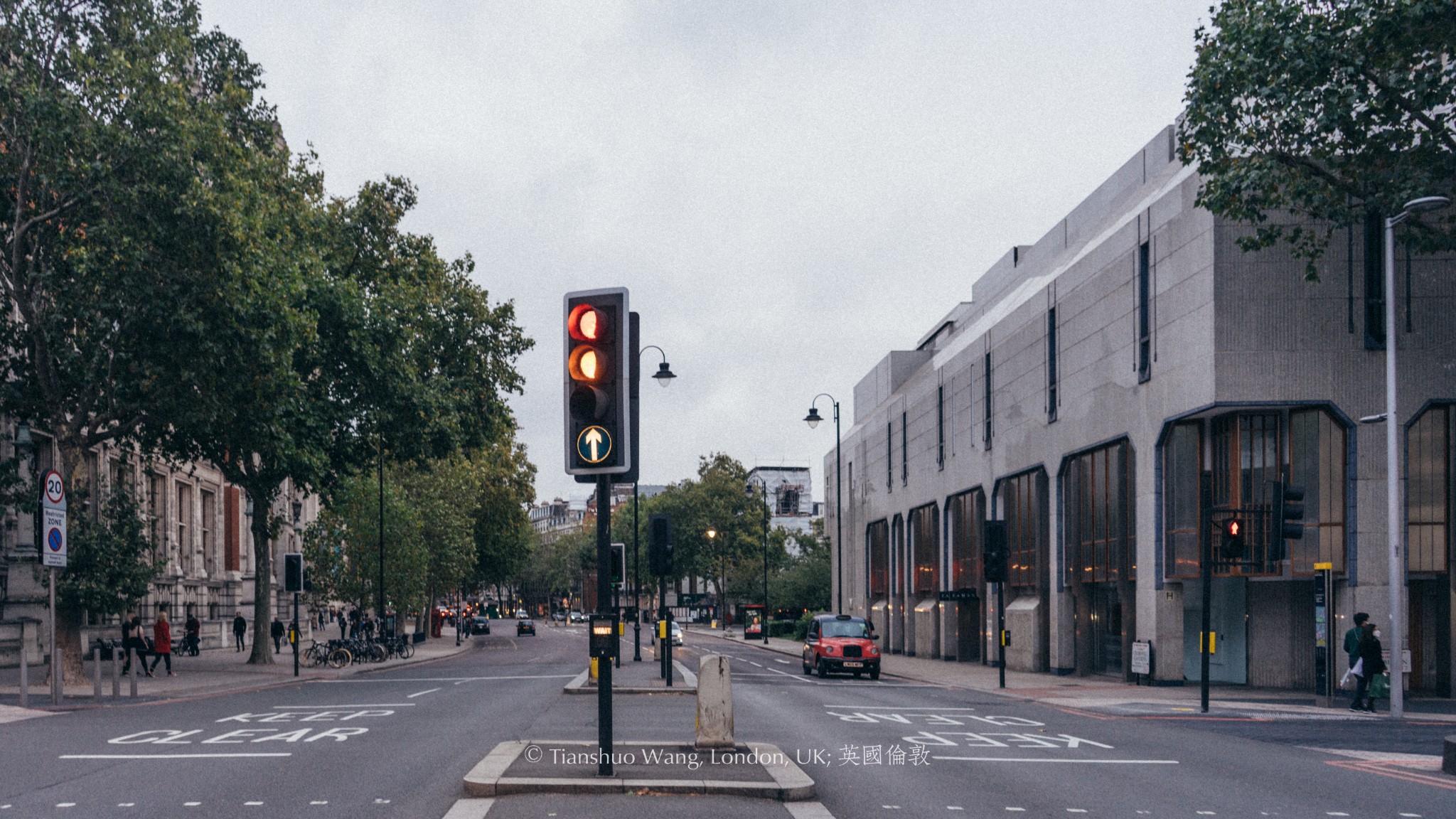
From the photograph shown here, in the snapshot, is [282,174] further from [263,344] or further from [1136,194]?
[1136,194]

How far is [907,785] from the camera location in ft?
39.5

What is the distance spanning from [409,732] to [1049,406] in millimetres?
25915

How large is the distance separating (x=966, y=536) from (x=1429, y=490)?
2189 cm

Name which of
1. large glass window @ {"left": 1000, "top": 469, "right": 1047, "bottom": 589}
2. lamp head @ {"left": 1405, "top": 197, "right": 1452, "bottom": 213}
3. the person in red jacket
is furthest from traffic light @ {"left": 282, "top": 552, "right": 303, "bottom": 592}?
lamp head @ {"left": 1405, "top": 197, "right": 1452, "bottom": 213}

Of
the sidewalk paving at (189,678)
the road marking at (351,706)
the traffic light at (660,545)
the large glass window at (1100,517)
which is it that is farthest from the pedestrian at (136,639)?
the large glass window at (1100,517)

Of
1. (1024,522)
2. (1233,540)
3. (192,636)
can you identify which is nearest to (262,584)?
(192,636)

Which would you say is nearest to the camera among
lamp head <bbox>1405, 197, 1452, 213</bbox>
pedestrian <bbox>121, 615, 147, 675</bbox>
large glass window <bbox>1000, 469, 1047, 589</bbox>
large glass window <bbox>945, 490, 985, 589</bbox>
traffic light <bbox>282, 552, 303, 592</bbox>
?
lamp head <bbox>1405, 197, 1452, 213</bbox>

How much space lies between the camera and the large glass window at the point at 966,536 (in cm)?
4619

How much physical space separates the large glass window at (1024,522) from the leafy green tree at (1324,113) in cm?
1409

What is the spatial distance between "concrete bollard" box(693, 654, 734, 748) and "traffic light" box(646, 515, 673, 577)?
14087 millimetres

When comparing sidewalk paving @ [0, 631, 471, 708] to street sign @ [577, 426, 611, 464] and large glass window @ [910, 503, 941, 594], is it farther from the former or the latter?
large glass window @ [910, 503, 941, 594]

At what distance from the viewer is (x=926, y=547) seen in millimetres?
54375

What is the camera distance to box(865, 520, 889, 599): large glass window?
207ft

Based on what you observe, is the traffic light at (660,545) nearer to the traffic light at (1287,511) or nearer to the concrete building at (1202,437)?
the concrete building at (1202,437)
